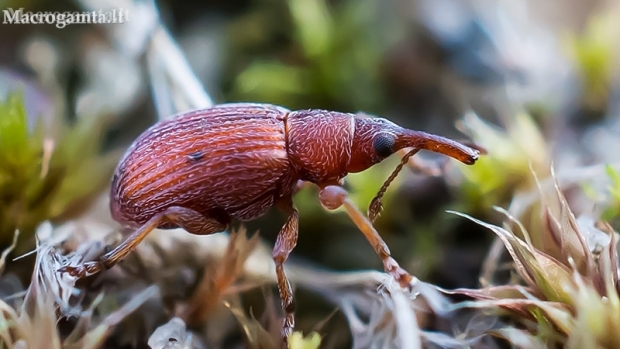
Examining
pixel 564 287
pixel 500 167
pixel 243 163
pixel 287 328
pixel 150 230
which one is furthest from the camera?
pixel 500 167

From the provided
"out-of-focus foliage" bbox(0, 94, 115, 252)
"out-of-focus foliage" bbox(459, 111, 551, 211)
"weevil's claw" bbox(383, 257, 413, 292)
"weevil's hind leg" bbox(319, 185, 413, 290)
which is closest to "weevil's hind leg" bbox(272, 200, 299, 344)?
"weevil's hind leg" bbox(319, 185, 413, 290)

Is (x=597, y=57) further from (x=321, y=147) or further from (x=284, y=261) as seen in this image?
(x=284, y=261)

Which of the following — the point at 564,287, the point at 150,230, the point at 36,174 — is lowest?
the point at 564,287

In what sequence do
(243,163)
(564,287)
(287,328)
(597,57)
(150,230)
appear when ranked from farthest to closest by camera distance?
(597,57) → (243,163) → (150,230) → (287,328) → (564,287)

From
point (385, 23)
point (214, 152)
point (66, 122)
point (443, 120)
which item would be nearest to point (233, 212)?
point (214, 152)

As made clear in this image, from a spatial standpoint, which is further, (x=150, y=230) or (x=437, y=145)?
(x=437, y=145)

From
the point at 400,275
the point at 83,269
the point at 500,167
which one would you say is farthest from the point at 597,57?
the point at 83,269

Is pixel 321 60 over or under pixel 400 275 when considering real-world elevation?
over

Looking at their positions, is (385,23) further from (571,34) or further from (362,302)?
(362,302)
